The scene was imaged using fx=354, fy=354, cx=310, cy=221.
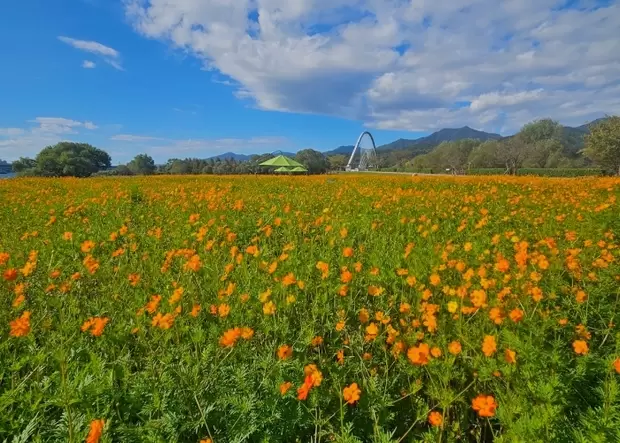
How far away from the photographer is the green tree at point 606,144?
105 feet

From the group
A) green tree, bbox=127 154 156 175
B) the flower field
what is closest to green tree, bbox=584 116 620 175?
the flower field

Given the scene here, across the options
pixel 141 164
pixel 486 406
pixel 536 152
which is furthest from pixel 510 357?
pixel 536 152

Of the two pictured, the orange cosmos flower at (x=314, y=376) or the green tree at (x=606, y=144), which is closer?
the orange cosmos flower at (x=314, y=376)

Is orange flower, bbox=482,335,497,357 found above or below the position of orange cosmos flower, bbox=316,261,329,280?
below

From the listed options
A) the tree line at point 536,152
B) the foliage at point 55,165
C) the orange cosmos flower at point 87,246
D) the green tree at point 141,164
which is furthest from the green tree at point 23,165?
the tree line at point 536,152

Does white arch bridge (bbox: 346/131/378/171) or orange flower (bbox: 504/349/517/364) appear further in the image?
white arch bridge (bbox: 346/131/378/171)

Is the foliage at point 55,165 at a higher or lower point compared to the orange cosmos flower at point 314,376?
higher

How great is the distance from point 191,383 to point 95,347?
2.65 ft

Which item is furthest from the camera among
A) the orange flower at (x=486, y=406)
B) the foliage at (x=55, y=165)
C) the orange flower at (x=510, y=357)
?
the foliage at (x=55, y=165)

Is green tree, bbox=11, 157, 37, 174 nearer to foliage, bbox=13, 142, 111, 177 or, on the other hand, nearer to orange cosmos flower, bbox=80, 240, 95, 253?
foliage, bbox=13, 142, 111, 177

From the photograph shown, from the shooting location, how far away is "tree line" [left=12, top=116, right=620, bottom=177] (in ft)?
110

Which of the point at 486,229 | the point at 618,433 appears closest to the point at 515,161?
the point at 486,229

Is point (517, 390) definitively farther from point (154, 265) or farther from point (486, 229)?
point (486, 229)

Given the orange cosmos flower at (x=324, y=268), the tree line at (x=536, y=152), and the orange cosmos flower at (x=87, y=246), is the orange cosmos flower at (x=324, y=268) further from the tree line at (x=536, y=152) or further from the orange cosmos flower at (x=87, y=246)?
the tree line at (x=536, y=152)
